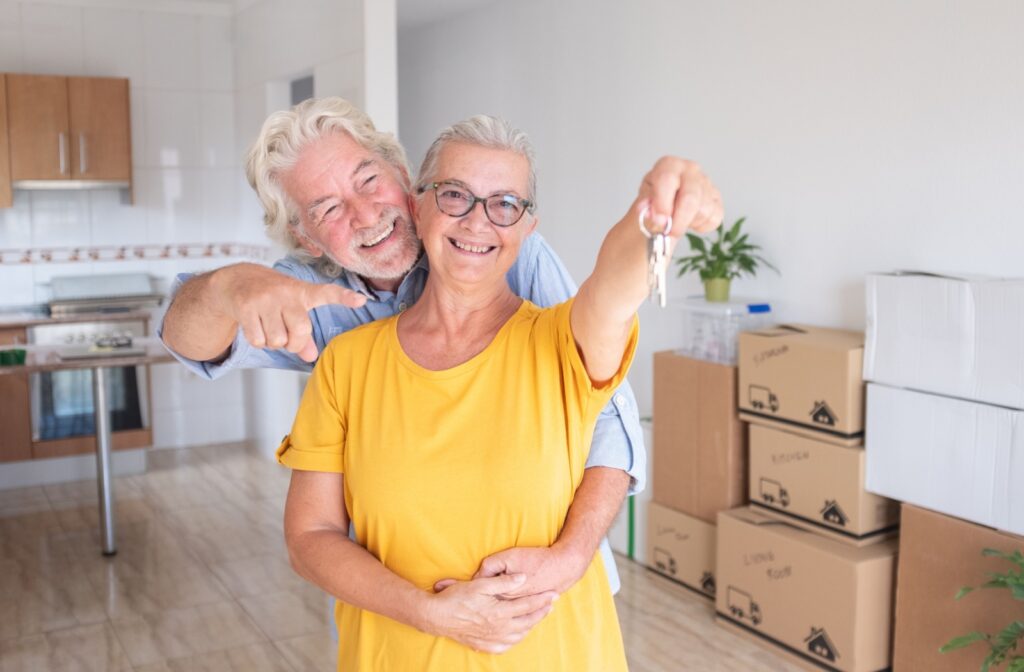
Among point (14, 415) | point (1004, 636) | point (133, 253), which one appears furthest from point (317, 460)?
point (133, 253)

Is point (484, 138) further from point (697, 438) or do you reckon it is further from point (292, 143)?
point (697, 438)

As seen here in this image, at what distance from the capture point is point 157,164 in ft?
21.4

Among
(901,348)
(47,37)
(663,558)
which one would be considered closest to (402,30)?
(47,37)

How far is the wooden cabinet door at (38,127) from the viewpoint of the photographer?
5.73 m

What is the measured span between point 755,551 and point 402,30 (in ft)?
13.8

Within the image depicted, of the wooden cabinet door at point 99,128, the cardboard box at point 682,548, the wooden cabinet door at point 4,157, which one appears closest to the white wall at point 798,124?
the cardboard box at point 682,548

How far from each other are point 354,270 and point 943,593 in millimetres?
2218

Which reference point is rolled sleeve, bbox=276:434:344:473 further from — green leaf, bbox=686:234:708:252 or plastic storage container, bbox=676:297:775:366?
green leaf, bbox=686:234:708:252

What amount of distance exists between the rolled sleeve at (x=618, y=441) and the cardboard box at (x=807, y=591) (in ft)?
6.42

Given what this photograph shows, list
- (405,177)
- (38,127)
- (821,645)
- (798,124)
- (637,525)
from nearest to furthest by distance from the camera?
1. (405,177)
2. (821,645)
3. (798,124)
4. (637,525)
5. (38,127)

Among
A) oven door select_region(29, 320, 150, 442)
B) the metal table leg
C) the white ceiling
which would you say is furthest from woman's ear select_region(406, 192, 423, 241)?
oven door select_region(29, 320, 150, 442)

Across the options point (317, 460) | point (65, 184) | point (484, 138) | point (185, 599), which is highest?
point (65, 184)

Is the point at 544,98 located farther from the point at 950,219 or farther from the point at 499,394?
the point at 499,394

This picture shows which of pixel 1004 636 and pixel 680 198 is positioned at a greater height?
pixel 680 198
